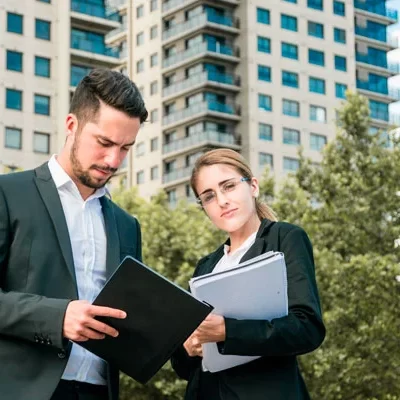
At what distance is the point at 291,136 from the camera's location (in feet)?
232

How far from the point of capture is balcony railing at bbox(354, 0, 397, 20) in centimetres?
7869

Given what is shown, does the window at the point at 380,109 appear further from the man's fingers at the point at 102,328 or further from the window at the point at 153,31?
the man's fingers at the point at 102,328

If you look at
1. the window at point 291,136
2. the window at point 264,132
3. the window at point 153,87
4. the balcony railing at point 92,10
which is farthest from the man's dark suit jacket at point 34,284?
the window at point 153,87

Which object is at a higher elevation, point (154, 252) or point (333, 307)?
point (154, 252)

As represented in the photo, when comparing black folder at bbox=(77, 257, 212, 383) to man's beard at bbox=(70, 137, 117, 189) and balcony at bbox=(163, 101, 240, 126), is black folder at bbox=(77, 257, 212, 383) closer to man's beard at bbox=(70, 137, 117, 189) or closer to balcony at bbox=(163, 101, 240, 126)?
man's beard at bbox=(70, 137, 117, 189)

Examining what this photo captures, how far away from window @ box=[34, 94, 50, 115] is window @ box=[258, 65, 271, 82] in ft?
59.6

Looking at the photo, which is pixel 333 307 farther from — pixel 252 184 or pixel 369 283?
pixel 252 184

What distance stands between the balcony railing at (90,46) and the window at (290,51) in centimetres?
1466

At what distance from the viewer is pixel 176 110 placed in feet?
233

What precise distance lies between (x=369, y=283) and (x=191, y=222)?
7980 millimetres

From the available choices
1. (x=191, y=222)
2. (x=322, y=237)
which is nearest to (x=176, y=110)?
(x=191, y=222)

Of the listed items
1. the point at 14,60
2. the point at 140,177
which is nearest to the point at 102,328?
the point at 14,60

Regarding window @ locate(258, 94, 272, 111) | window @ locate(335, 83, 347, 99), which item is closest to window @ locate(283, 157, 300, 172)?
window @ locate(258, 94, 272, 111)

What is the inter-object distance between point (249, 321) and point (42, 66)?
5518cm
